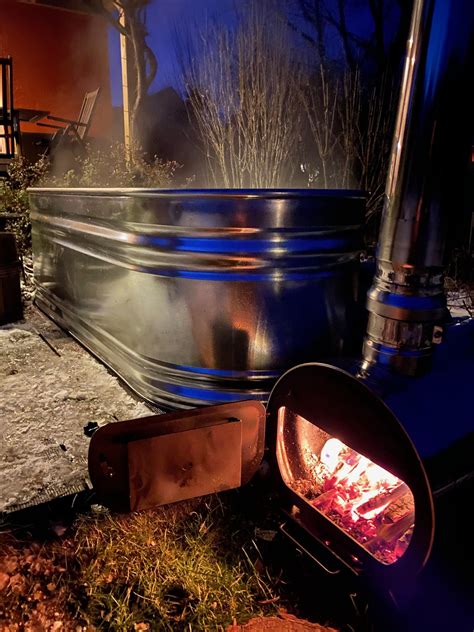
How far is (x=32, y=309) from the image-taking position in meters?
5.67

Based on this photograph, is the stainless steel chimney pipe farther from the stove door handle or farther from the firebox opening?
the stove door handle

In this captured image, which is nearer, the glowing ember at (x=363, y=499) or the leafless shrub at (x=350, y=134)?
the glowing ember at (x=363, y=499)

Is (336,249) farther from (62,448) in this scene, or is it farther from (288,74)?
(288,74)

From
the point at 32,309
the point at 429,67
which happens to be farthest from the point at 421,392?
the point at 32,309

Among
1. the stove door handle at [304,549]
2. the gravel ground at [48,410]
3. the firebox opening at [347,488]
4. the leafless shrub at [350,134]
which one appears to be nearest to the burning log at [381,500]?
the firebox opening at [347,488]

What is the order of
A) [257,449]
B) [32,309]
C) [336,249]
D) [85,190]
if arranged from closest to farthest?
[257,449] → [336,249] → [85,190] → [32,309]

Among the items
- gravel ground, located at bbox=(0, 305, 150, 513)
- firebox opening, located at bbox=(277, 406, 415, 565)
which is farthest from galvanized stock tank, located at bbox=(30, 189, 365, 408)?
firebox opening, located at bbox=(277, 406, 415, 565)

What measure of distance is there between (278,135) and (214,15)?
273 centimetres

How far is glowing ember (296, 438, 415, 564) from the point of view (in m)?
1.78

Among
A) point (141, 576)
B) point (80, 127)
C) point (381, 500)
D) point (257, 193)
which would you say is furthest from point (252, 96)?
point (141, 576)

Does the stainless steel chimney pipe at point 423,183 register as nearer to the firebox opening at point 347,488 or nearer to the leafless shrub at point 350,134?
the firebox opening at point 347,488

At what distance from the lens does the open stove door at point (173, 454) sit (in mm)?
1789

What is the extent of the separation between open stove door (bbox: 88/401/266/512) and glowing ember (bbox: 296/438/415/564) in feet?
1.03

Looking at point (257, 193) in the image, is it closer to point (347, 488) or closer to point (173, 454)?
point (173, 454)
